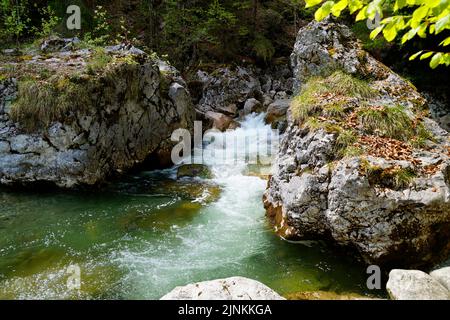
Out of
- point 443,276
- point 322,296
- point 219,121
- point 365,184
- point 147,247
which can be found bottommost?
point 322,296

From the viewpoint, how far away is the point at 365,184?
568cm

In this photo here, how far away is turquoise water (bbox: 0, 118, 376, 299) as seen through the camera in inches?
220

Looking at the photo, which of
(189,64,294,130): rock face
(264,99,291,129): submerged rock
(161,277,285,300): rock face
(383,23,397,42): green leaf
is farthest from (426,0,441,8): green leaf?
(189,64,294,130): rock face

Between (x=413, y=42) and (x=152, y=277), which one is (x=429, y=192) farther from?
(x=413, y=42)

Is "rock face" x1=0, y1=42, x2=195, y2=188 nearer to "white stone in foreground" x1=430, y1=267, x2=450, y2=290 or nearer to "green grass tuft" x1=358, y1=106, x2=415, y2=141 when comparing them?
"green grass tuft" x1=358, y1=106, x2=415, y2=141

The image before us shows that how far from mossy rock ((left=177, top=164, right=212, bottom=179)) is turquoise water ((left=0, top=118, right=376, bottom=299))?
130 centimetres

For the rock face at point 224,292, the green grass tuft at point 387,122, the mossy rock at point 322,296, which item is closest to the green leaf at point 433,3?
the rock face at point 224,292

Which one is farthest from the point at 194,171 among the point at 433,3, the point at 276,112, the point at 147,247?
the point at 433,3

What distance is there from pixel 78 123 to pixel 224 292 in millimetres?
7039

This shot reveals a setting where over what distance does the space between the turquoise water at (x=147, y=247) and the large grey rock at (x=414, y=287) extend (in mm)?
668

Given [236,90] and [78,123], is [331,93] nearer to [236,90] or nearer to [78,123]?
[78,123]

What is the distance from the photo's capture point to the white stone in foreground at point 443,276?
4.97m

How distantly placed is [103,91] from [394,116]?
24.3 feet

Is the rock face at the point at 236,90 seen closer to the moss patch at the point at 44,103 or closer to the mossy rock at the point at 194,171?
the mossy rock at the point at 194,171
